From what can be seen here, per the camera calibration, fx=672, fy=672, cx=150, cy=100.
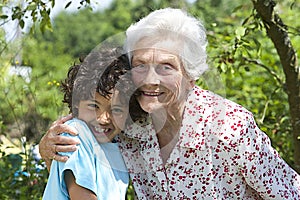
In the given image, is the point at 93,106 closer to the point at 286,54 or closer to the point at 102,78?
the point at 102,78

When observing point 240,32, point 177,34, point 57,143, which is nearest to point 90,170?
point 57,143

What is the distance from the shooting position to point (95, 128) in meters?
2.49

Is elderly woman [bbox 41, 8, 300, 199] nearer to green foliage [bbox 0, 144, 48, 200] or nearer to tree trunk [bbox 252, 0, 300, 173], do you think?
tree trunk [bbox 252, 0, 300, 173]

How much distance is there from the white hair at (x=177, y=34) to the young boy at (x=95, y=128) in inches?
4.5

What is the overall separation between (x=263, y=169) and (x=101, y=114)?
0.71m

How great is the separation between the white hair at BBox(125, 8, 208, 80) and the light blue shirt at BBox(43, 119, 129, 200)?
1.25 feet

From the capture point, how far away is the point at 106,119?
2.47 meters

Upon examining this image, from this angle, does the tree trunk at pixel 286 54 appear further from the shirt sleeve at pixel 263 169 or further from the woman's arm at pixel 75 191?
the woman's arm at pixel 75 191

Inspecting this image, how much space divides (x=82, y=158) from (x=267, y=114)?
203cm

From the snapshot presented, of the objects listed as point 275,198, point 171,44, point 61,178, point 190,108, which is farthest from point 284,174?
point 61,178

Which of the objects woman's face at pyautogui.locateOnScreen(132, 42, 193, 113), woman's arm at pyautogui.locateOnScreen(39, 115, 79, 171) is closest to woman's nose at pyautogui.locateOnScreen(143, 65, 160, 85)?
woman's face at pyautogui.locateOnScreen(132, 42, 193, 113)

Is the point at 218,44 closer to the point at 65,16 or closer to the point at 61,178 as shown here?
the point at 61,178

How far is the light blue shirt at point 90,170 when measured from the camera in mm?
2375

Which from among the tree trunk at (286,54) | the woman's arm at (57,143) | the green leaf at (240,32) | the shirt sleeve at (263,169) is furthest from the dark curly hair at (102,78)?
the tree trunk at (286,54)
